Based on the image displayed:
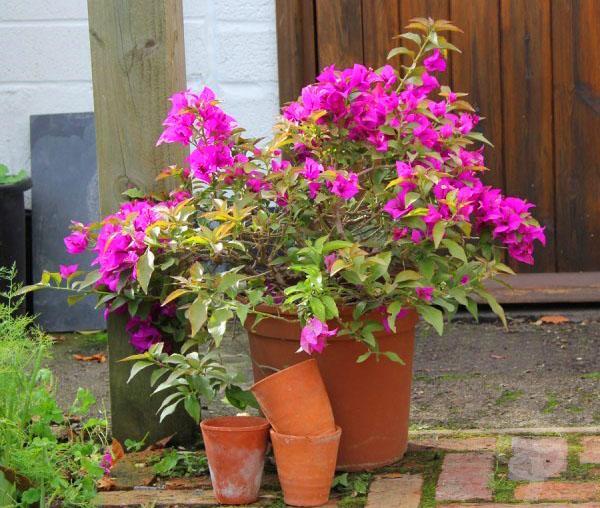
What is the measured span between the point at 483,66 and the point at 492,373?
1.44m

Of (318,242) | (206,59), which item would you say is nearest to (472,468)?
(318,242)

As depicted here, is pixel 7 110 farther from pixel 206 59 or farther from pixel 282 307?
pixel 282 307

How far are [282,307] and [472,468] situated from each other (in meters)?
0.67

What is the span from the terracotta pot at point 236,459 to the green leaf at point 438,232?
63 cm

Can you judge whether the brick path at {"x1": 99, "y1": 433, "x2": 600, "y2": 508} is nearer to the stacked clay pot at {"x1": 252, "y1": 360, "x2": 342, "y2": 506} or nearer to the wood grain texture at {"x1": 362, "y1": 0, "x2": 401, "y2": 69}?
the stacked clay pot at {"x1": 252, "y1": 360, "x2": 342, "y2": 506}

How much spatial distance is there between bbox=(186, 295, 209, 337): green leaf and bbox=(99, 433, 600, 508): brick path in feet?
1.60

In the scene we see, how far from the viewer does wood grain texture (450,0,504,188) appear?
484 centimetres

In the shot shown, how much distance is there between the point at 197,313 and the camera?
107 inches

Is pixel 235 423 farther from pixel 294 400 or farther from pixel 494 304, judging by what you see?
pixel 494 304

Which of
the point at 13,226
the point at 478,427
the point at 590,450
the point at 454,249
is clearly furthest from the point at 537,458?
the point at 13,226

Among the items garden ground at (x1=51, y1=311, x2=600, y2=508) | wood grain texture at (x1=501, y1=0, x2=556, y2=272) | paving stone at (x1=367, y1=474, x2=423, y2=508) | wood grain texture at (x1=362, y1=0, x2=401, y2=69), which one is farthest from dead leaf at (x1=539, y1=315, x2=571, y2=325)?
paving stone at (x1=367, y1=474, x2=423, y2=508)

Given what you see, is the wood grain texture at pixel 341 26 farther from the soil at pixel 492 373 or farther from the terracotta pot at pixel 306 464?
the terracotta pot at pixel 306 464

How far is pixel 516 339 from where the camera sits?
4.51 m

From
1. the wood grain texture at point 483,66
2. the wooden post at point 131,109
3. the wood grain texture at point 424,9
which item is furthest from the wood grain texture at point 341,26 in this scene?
the wooden post at point 131,109
